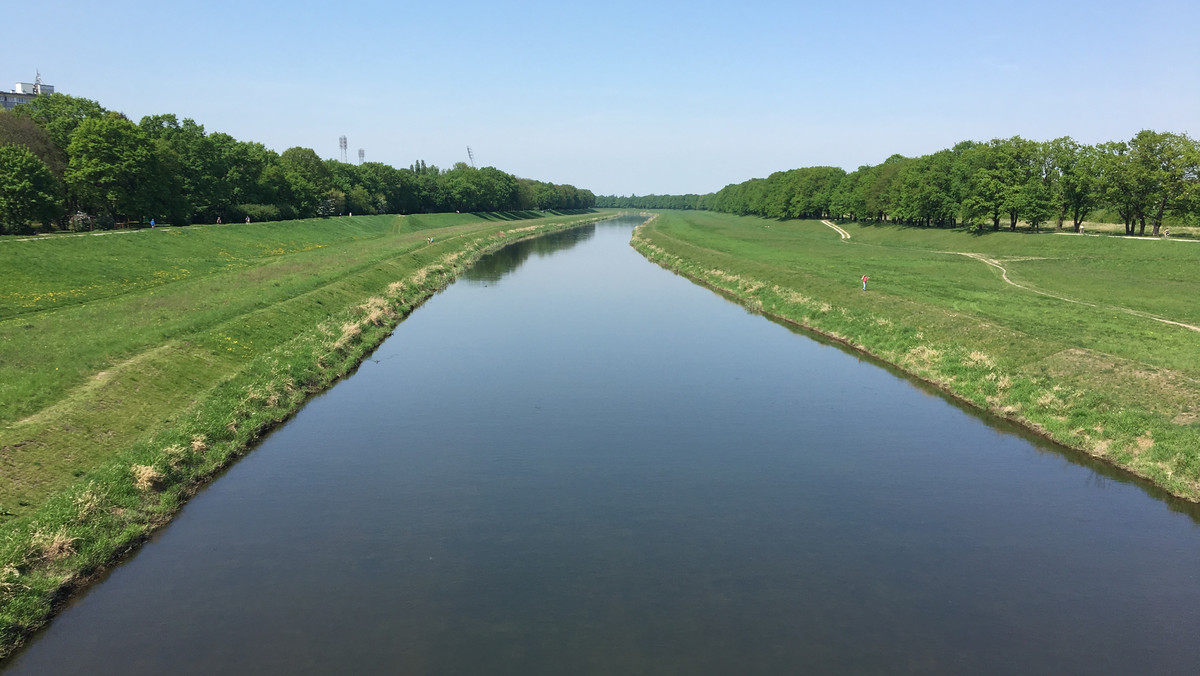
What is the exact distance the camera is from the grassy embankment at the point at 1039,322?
24.1 meters

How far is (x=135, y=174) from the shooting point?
67.7m

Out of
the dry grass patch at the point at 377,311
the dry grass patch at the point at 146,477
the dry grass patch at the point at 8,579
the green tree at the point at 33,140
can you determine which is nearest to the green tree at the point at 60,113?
the green tree at the point at 33,140

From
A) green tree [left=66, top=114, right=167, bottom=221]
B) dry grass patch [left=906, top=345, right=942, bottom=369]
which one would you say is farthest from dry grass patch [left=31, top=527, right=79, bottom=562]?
green tree [left=66, top=114, right=167, bottom=221]

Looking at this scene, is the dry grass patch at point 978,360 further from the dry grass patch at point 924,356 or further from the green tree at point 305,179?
the green tree at point 305,179

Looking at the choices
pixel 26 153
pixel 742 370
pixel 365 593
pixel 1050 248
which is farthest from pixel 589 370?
pixel 1050 248

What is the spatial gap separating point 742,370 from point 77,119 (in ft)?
267

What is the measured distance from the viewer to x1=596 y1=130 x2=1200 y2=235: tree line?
73.9 m

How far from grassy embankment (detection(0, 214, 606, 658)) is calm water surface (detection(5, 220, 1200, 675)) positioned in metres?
1.19

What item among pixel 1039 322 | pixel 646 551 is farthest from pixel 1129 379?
pixel 646 551

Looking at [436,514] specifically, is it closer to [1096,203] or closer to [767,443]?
[767,443]

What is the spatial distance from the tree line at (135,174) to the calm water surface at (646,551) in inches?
1867

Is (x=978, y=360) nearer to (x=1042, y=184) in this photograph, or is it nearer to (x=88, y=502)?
(x=88, y=502)

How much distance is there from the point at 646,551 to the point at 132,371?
21651 millimetres

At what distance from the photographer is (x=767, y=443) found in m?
24.7
